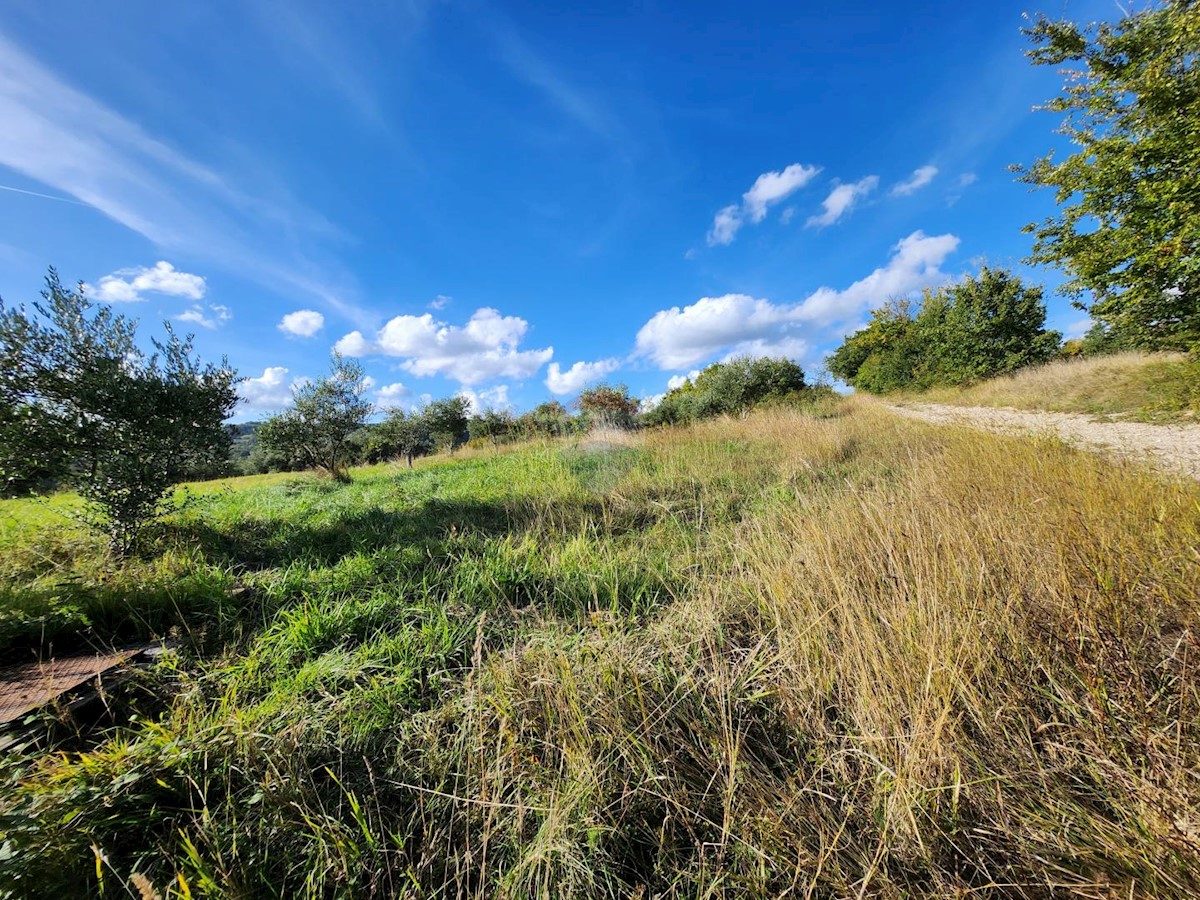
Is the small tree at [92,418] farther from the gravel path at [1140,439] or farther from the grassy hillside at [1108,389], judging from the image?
the grassy hillside at [1108,389]

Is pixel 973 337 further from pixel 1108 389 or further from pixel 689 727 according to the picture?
pixel 689 727

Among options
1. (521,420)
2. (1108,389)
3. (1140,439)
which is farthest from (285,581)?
(1108,389)

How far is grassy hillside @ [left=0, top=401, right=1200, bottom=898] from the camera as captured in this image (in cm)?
115

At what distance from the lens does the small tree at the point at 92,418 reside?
4051 millimetres

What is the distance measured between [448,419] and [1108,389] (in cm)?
2946

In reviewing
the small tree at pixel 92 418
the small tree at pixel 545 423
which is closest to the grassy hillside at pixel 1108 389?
the small tree at pixel 545 423

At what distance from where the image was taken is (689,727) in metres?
1.57

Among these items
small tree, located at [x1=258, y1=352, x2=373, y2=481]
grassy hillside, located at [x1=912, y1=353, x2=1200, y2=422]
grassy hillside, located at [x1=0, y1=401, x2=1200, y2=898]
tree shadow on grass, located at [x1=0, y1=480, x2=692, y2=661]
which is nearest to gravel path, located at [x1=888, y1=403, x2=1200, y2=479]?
grassy hillside, located at [x1=912, y1=353, x2=1200, y2=422]

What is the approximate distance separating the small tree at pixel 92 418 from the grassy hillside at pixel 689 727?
1879 mm

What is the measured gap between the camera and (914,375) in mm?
20875

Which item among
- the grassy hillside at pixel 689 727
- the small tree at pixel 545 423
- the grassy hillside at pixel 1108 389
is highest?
the small tree at pixel 545 423

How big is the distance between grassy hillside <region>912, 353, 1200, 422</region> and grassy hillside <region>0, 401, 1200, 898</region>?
6655 mm

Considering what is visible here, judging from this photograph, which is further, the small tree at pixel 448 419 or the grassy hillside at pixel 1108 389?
the small tree at pixel 448 419

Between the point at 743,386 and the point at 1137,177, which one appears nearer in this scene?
the point at 1137,177
